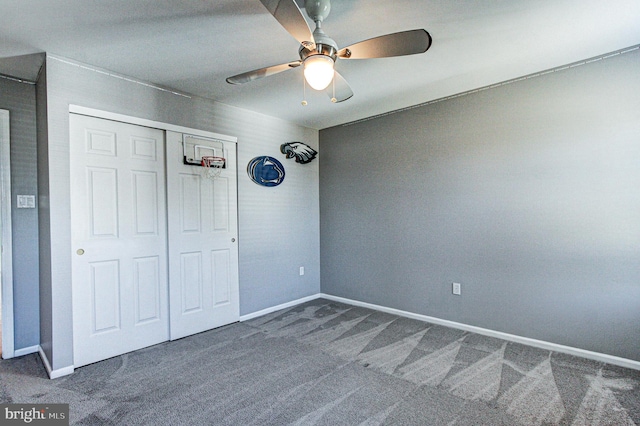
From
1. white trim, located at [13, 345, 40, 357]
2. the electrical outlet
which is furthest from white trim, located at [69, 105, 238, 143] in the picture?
the electrical outlet

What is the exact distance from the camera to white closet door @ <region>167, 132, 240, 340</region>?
3.12 m

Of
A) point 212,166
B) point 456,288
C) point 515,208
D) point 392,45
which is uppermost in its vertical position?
point 392,45

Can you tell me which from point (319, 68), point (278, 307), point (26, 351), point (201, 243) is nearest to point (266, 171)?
point (201, 243)

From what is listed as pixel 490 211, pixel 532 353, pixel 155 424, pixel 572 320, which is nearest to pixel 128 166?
pixel 155 424

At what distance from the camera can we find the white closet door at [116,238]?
2570mm

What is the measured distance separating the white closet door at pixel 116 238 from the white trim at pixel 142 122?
5cm

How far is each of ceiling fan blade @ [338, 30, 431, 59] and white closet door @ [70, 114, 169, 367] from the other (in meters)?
2.12

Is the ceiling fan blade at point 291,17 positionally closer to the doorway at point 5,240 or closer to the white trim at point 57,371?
the doorway at point 5,240

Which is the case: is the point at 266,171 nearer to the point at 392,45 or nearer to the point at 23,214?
the point at 23,214

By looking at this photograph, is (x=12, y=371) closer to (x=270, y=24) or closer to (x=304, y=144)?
(x=270, y=24)

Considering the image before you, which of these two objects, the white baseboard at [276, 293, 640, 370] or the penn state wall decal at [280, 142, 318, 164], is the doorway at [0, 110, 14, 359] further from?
the penn state wall decal at [280, 142, 318, 164]

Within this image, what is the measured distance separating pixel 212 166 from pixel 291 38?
1.67 metres

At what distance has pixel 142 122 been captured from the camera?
9.55 ft

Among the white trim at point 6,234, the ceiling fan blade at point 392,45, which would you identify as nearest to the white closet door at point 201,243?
the white trim at point 6,234
